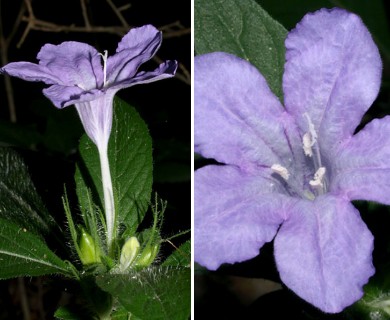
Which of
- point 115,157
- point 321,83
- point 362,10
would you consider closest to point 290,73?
point 321,83

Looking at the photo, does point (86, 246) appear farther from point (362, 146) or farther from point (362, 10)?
point (362, 10)

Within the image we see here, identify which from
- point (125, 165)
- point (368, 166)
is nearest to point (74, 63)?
point (125, 165)

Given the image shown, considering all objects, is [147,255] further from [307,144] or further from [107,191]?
[307,144]

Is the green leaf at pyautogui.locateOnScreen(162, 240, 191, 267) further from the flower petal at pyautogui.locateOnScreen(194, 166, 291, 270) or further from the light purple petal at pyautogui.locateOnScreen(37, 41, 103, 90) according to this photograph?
the light purple petal at pyautogui.locateOnScreen(37, 41, 103, 90)

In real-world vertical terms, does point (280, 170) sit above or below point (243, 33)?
below

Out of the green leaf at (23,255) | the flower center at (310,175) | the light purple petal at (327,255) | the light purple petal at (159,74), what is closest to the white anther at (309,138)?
the flower center at (310,175)

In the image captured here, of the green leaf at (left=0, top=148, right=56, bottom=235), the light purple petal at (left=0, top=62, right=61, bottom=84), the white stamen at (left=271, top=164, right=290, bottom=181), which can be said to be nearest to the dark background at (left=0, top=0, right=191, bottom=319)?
the green leaf at (left=0, top=148, right=56, bottom=235)

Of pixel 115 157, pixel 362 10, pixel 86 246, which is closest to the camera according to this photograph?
pixel 86 246
